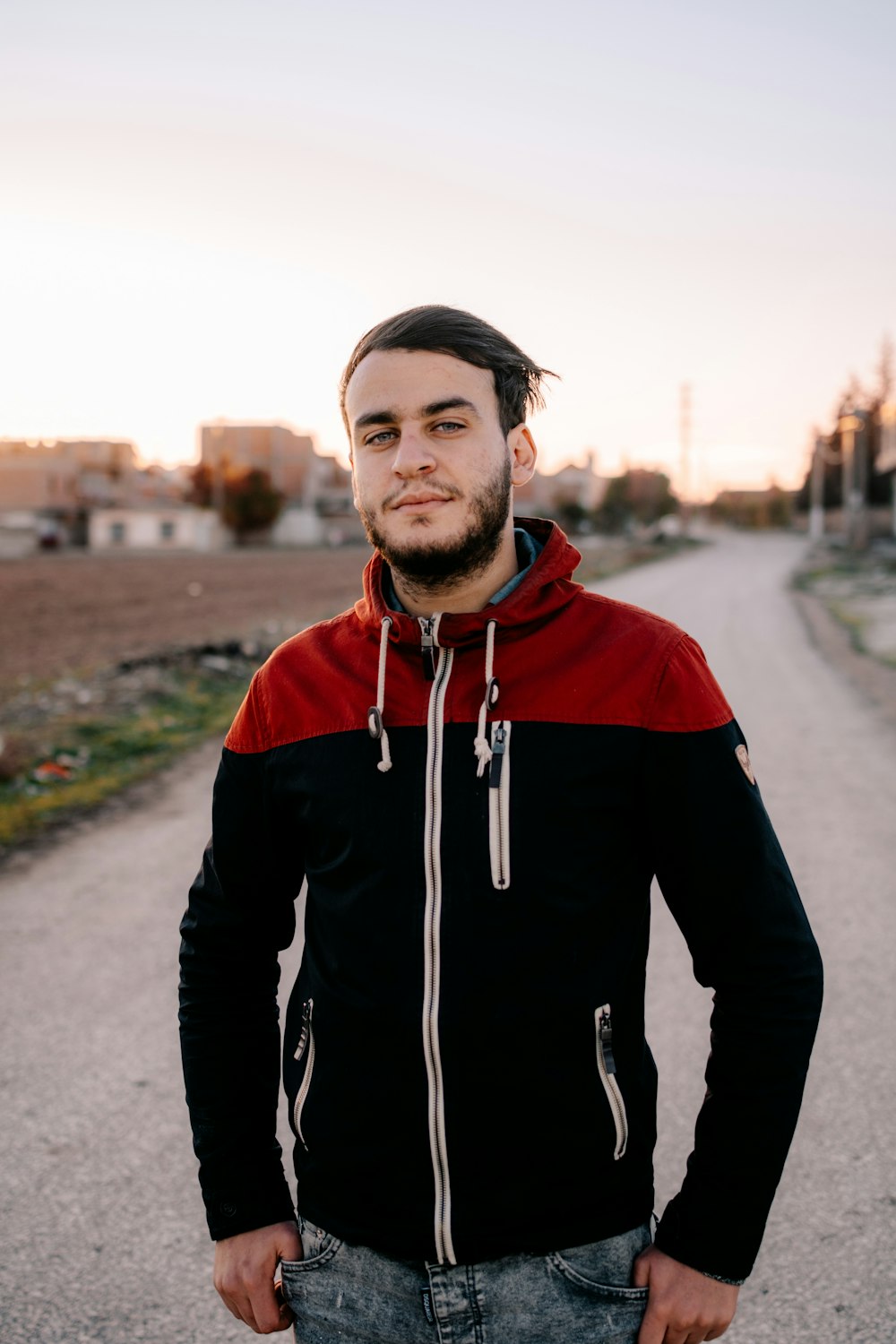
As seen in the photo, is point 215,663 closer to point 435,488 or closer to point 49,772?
point 49,772

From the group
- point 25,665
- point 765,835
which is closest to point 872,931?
point 765,835

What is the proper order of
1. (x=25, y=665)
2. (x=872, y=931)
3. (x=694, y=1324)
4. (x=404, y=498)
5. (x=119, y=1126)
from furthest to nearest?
(x=25, y=665) → (x=872, y=931) → (x=119, y=1126) → (x=404, y=498) → (x=694, y=1324)

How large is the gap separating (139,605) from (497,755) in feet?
84.3

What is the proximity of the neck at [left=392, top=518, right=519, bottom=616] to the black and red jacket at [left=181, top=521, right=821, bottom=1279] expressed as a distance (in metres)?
0.08

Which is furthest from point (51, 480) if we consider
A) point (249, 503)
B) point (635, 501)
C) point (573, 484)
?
point (573, 484)

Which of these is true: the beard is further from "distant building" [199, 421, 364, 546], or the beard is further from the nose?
"distant building" [199, 421, 364, 546]

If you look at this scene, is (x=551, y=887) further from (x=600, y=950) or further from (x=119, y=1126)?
(x=119, y=1126)

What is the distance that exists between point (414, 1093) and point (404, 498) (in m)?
0.95

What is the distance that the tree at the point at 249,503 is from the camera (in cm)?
6656

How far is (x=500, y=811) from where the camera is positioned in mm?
1588

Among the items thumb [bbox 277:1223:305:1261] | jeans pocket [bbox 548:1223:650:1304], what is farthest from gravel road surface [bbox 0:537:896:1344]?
thumb [bbox 277:1223:305:1261]

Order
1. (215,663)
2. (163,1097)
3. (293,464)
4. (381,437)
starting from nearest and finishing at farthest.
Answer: (381,437)
(163,1097)
(215,663)
(293,464)

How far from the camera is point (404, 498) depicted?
5.63ft

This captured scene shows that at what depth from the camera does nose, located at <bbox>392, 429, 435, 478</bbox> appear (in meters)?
1.69
